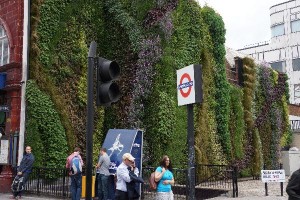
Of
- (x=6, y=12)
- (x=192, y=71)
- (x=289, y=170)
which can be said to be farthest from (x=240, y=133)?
(x=192, y=71)

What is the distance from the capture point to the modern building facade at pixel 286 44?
165ft

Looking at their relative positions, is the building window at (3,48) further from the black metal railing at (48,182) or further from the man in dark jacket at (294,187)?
the man in dark jacket at (294,187)

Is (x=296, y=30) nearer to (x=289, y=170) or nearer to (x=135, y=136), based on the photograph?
(x=289, y=170)

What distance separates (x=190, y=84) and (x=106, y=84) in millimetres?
1642

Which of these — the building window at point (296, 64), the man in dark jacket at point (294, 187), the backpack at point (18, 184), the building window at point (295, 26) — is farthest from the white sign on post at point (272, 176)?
the building window at point (295, 26)

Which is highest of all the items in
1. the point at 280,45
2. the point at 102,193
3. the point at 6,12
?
the point at 280,45

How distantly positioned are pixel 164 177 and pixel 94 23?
12.6 meters

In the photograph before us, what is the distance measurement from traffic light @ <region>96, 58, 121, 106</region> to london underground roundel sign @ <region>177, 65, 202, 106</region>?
56.6 inches

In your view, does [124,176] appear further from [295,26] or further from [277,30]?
[277,30]

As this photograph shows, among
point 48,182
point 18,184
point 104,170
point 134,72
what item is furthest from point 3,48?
point 104,170

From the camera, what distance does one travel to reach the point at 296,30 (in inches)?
1991

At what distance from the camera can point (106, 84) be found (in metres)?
6.15

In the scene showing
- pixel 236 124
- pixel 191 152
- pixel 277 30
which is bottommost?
pixel 191 152

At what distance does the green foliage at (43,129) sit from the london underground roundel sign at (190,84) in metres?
10.3
